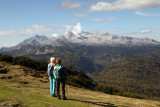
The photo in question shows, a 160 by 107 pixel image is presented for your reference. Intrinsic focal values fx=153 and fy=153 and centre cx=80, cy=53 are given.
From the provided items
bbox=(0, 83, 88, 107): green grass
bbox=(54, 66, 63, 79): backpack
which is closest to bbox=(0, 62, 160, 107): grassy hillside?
bbox=(0, 83, 88, 107): green grass

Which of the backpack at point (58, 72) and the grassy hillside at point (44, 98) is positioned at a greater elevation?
the backpack at point (58, 72)

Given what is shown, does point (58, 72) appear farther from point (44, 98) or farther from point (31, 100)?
point (31, 100)

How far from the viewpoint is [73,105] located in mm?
12383

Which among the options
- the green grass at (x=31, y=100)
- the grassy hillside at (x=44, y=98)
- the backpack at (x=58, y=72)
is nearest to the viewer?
the green grass at (x=31, y=100)

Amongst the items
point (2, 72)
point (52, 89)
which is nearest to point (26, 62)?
point (2, 72)

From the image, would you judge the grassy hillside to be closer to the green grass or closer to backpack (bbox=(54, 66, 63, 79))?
the green grass

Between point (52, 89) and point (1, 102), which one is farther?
point (52, 89)

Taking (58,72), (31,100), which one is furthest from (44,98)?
(58,72)

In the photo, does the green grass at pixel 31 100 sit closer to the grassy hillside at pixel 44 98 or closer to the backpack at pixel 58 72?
the grassy hillside at pixel 44 98

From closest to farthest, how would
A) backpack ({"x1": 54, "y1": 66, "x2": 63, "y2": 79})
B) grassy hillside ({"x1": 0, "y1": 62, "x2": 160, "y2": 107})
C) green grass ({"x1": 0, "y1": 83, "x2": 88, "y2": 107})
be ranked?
green grass ({"x1": 0, "y1": 83, "x2": 88, "y2": 107})
grassy hillside ({"x1": 0, "y1": 62, "x2": 160, "y2": 107})
backpack ({"x1": 54, "y1": 66, "x2": 63, "y2": 79})

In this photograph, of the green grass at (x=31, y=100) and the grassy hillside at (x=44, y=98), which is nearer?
the green grass at (x=31, y=100)

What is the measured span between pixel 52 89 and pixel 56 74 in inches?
76.5

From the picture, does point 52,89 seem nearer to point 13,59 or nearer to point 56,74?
point 56,74

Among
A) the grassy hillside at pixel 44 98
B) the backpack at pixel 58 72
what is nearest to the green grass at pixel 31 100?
the grassy hillside at pixel 44 98
